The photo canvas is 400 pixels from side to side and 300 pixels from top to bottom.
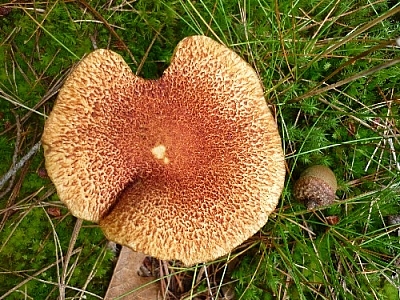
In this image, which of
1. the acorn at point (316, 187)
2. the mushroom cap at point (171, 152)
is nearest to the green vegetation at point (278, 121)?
the acorn at point (316, 187)

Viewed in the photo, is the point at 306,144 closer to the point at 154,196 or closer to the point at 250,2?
the point at 250,2

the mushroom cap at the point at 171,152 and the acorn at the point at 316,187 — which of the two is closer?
the mushroom cap at the point at 171,152

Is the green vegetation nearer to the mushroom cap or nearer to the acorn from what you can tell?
the acorn

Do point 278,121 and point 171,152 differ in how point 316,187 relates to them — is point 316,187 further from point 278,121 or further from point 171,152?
point 171,152

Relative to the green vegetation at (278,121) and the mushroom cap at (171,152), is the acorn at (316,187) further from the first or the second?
the mushroom cap at (171,152)

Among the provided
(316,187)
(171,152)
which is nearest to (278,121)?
(316,187)

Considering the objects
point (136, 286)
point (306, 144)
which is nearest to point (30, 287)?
point (136, 286)
